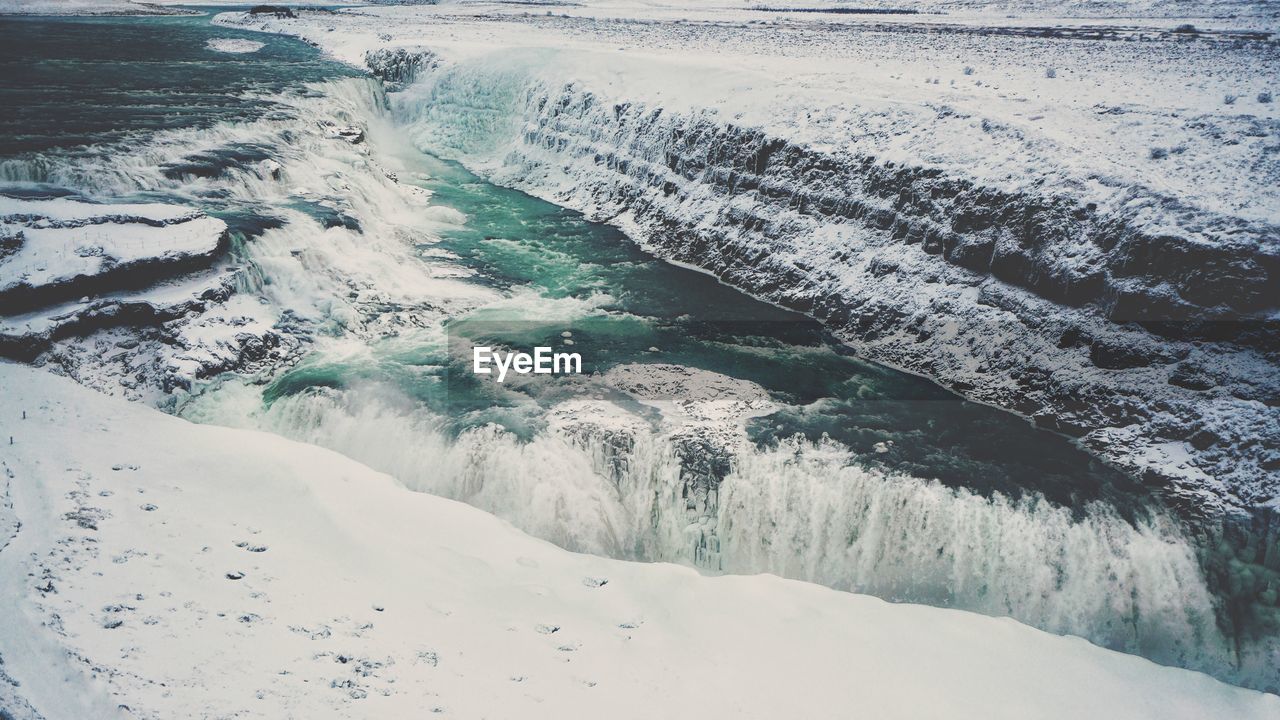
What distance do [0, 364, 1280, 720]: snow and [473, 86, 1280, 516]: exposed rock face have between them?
4441mm

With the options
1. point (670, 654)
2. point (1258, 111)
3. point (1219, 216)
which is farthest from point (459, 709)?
point (1258, 111)

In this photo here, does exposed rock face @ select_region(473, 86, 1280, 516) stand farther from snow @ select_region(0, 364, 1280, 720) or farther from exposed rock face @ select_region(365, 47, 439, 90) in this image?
exposed rock face @ select_region(365, 47, 439, 90)

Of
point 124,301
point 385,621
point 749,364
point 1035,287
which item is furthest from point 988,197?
point 124,301

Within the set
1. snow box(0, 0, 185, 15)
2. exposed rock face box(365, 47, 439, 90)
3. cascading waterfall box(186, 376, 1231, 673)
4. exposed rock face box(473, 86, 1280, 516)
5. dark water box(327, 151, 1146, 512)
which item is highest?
snow box(0, 0, 185, 15)

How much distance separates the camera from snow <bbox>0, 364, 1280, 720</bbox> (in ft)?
20.5

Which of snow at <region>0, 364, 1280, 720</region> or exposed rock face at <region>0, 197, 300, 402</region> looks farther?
exposed rock face at <region>0, 197, 300, 402</region>

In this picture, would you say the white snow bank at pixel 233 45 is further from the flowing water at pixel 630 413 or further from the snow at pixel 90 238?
the snow at pixel 90 238

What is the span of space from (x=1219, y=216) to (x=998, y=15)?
45726 mm

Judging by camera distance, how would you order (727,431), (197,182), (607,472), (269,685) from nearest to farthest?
(269,685)
(607,472)
(727,431)
(197,182)

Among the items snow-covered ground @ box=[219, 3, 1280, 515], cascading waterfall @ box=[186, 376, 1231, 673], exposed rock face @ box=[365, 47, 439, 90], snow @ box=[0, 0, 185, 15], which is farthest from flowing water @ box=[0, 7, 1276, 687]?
snow @ box=[0, 0, 185, 15]

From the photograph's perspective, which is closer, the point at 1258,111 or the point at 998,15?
the point at 1258,111

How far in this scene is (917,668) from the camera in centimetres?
856

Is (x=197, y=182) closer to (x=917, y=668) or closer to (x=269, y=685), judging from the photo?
(x=269, y=685)

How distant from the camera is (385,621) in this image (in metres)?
7.56
